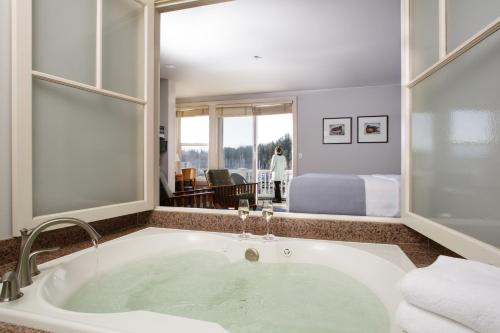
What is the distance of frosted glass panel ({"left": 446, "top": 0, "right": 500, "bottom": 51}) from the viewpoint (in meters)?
0.77

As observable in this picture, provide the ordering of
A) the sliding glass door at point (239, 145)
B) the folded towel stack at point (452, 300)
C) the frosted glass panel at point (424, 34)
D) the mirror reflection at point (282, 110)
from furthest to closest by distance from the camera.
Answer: the sliding glass door at point (239, 145) → the mirror reflection at point (282, 110) → the frosted glass panel at point (424, 34) → the folded towel stack at point (452, 300)

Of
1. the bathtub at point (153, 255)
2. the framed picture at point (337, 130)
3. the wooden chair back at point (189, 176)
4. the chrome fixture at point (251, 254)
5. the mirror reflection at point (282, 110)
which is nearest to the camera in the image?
the bathtub at point (153, 255)

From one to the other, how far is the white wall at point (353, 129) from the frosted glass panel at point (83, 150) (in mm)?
4710

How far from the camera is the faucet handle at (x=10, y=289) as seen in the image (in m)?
0.80

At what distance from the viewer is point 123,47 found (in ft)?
5.19

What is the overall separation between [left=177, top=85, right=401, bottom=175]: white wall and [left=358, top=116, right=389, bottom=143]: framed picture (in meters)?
0.07

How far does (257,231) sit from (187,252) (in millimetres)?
387

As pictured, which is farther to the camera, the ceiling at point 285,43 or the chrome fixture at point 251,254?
the ceiling at point 285,43

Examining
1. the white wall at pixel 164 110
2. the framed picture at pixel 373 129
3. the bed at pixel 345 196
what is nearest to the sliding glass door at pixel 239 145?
the white wall at pixel 164 110

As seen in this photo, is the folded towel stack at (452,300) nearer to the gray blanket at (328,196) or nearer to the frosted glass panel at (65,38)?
the frosted glass panel at (65,38)

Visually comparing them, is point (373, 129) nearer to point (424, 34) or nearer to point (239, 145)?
point (239, 145)

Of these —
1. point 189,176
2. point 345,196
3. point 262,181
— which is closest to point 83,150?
point 345,196

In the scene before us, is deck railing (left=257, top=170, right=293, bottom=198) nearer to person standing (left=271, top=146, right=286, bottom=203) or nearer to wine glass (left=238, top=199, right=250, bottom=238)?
person standing (left=271, top=146, right=286, bottom=203)

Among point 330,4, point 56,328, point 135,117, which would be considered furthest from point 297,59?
point 56,328
